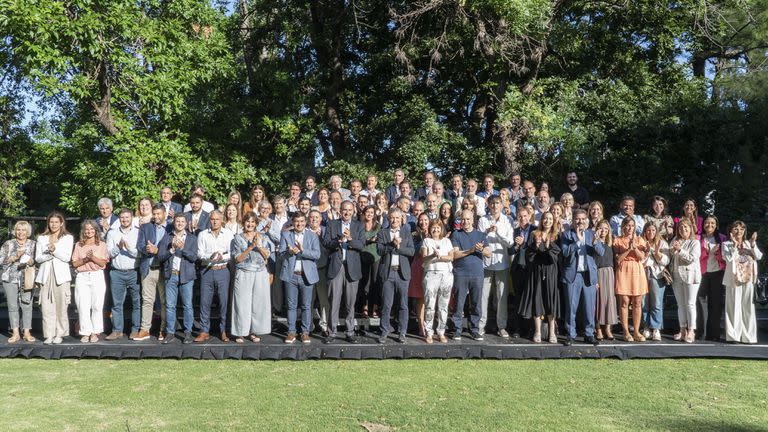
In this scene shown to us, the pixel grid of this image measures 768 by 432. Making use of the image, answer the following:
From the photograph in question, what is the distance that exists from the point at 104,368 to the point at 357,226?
3365mm

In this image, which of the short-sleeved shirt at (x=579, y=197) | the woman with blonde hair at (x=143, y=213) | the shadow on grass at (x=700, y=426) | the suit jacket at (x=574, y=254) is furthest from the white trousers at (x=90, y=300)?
the short-sleeved shirt at (x=579, y=197)

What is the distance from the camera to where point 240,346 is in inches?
287

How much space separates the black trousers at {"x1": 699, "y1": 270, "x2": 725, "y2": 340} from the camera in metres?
7.93

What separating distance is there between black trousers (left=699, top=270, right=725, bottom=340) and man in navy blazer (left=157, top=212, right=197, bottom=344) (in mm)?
6689

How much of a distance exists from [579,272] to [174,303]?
518cm

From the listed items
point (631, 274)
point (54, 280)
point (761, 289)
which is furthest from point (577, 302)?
point (54, 280)

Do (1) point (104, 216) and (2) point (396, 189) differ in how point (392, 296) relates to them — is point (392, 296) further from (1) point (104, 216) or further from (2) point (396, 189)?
(1) point (104, 216)

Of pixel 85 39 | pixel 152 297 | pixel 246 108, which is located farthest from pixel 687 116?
pixel 85 39

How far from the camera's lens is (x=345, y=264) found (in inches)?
306

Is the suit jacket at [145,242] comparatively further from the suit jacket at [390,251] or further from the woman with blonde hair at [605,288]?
the woman with blonde hair at [605,288]

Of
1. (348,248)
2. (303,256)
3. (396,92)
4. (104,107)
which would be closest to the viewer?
(303,256)

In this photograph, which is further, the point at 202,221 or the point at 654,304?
the point at 202,221

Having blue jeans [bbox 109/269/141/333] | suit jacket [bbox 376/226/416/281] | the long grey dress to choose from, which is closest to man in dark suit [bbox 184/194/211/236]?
the long grey dress

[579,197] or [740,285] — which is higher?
[579,197]
